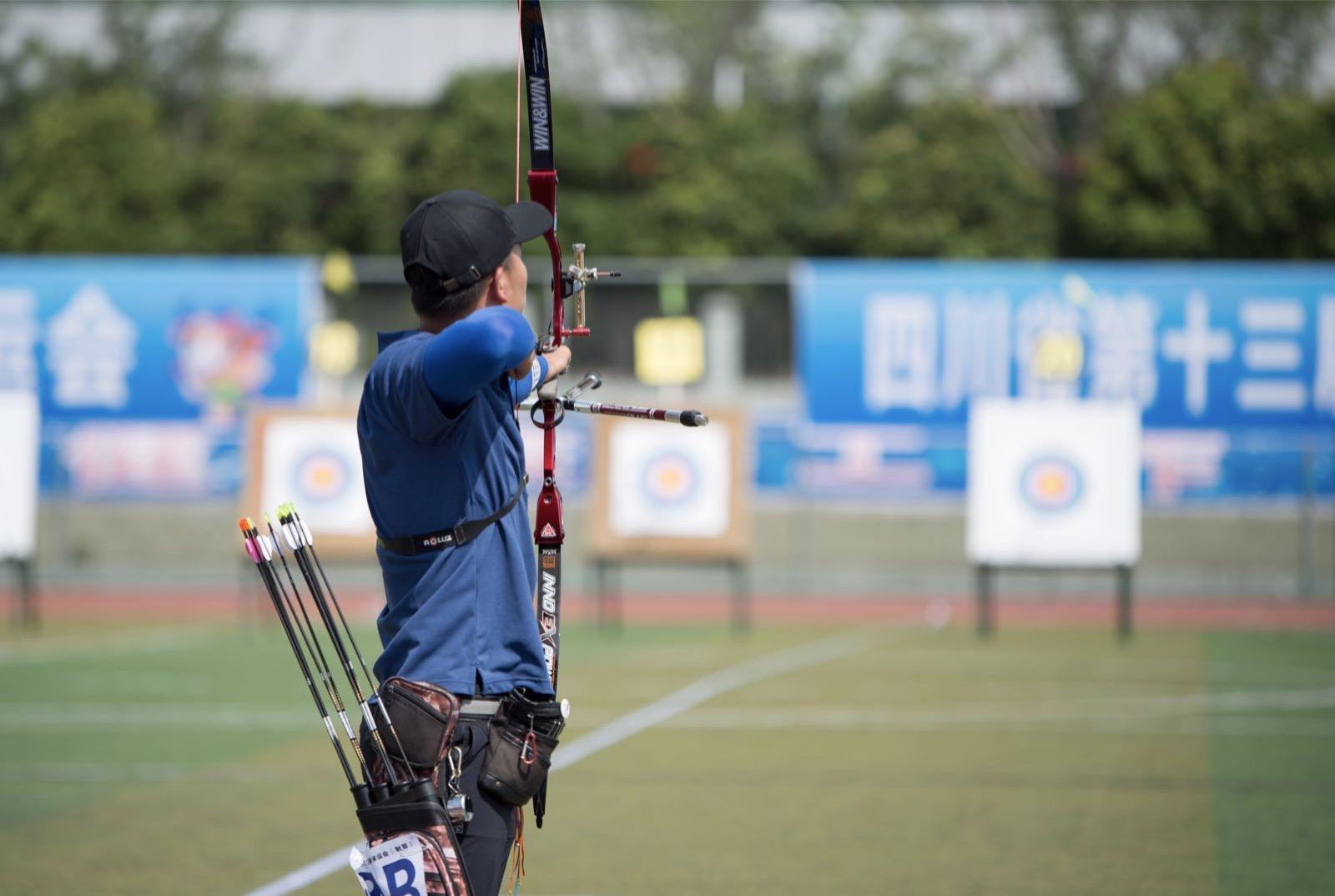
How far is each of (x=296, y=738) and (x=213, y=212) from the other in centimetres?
2880

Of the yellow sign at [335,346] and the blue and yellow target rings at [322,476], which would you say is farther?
the yellow sign at [335,346]

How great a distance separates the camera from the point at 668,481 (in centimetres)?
1600

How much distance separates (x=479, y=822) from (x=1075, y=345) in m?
17.5

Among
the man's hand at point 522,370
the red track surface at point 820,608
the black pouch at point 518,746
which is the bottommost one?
the red track surface at point 820,608

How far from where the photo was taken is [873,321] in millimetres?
20219

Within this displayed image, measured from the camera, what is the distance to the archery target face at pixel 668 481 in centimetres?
1587

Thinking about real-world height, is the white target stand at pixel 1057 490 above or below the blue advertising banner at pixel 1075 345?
below

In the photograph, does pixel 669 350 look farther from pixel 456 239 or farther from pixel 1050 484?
pixel 456 239

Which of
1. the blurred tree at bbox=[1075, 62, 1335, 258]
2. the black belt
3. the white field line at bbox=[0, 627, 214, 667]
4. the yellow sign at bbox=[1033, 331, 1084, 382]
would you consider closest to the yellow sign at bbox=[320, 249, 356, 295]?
the white field line at bbox=[0, 627, 214, 667]

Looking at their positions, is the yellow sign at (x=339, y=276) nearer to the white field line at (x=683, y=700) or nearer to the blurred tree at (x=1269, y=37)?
the white field line at (x=683, y=700)

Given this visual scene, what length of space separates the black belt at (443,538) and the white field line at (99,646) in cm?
944

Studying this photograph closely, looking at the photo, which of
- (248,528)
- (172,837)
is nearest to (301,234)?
(172,837)

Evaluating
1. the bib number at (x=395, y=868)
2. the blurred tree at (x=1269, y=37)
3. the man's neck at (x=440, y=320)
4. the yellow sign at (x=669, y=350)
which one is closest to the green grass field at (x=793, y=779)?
the bib number at (x=395, y=868)

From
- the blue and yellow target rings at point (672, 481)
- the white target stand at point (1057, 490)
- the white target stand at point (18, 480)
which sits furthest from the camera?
the blue and yellow target rings at point (672, 481)
